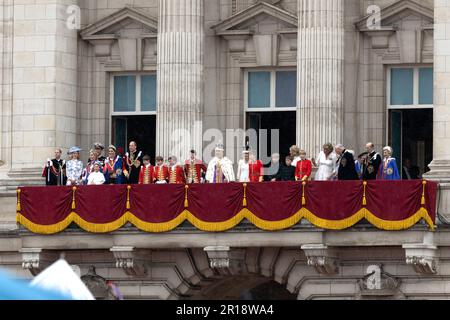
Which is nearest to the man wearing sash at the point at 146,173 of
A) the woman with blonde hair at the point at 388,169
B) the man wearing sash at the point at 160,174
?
the man wearing sash at the point at 160,174

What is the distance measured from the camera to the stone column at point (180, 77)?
59125 mm

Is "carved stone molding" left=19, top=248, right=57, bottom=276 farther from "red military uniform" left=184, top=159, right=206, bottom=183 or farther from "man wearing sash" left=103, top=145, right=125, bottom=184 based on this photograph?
"red military uniform" left=184, top=159, right=206, bottom=183

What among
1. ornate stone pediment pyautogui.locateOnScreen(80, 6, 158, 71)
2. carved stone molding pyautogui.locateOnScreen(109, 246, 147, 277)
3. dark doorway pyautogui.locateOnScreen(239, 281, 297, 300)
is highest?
ornate stone pediment pyautogui.locateOnScreen(80, 6, 158, 71)

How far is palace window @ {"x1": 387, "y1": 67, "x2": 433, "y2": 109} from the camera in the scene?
196ft

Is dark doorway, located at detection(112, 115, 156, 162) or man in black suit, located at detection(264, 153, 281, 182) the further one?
dark doorway, located at detection(112, 115, 156, 162)

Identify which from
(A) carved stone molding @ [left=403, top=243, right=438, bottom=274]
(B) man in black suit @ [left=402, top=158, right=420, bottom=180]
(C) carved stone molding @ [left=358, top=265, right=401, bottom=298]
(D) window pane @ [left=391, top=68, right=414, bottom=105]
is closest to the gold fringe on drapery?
(A) carved stone molding @ [left=403, top=243, right=438, bottom=274]

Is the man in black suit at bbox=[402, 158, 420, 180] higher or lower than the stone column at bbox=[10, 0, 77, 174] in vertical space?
lower

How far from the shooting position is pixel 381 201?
2136 inches

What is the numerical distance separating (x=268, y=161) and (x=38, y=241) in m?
7.76

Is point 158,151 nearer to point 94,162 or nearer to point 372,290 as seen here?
point 94,162

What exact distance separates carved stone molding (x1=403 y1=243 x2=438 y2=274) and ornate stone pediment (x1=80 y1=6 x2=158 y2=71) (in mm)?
12509

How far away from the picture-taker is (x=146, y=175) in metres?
57.2
